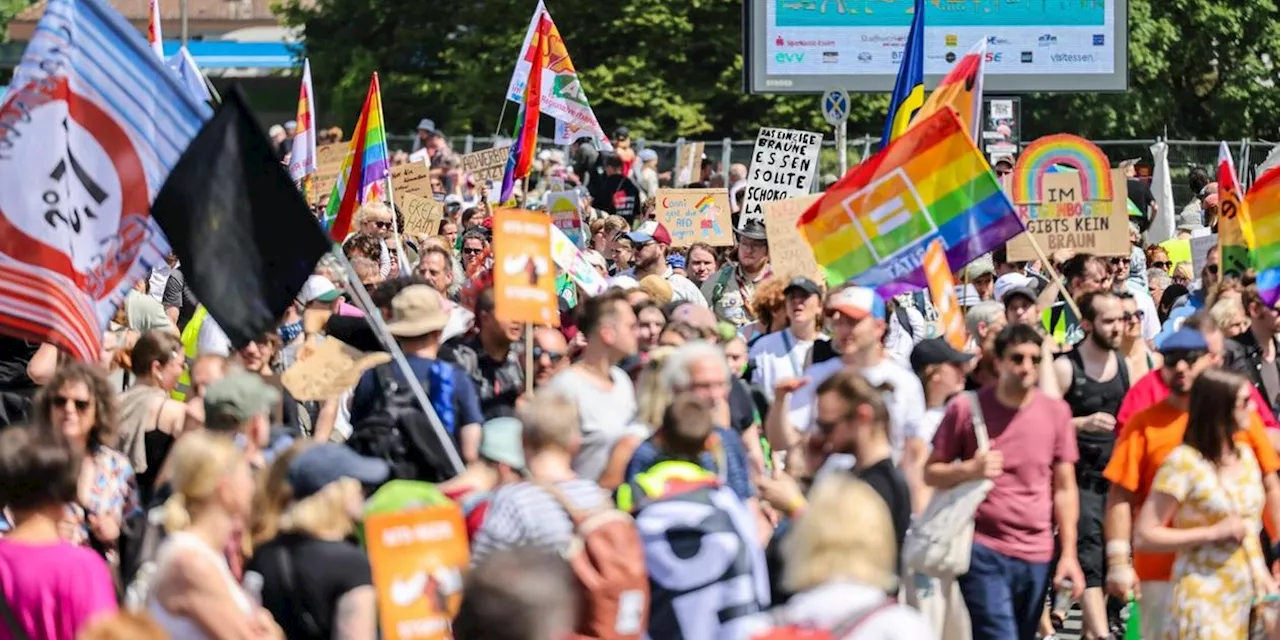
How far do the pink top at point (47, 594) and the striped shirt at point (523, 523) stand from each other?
1010 millimetres

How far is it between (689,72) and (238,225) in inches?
1434

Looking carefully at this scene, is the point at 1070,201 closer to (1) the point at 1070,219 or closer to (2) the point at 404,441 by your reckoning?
(1) the point at 1070,219

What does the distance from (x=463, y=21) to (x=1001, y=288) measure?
34295 mm

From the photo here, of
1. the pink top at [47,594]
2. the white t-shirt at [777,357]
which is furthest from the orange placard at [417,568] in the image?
the white t-shirt at [777,357]

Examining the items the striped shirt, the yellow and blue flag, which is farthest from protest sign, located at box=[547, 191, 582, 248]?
the striped shirt

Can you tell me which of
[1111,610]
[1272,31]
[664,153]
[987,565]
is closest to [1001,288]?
[1111,610]

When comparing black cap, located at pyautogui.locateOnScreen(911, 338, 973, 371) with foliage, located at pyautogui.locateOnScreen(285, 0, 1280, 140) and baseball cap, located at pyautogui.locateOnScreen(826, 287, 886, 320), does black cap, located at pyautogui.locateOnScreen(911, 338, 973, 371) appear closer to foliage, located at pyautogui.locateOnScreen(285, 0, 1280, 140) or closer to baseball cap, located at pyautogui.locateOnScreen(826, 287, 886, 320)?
baseball cap, located at pyautogui.locateOnScreen(826, 287, 886, 320)

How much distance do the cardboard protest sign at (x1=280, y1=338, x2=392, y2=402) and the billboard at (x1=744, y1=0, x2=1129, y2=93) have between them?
16956mm

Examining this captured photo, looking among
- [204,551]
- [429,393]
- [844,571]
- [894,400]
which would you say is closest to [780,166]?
[894,400]

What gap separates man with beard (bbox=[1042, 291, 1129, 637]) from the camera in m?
11.0

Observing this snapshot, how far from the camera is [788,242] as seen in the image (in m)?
13.6

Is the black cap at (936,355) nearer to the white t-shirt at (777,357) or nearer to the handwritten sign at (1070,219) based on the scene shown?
the white t-shirt at (777,357)

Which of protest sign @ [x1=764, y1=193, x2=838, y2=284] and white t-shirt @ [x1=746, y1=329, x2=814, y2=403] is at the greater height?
protest sign @ [x1=764, y1=193, x2=838, y2=284]

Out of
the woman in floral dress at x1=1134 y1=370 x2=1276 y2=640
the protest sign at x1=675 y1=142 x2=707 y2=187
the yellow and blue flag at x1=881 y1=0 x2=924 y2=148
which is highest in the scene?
the yellow and blue flag at x1=881 y1=0 x2=924 y2=148
